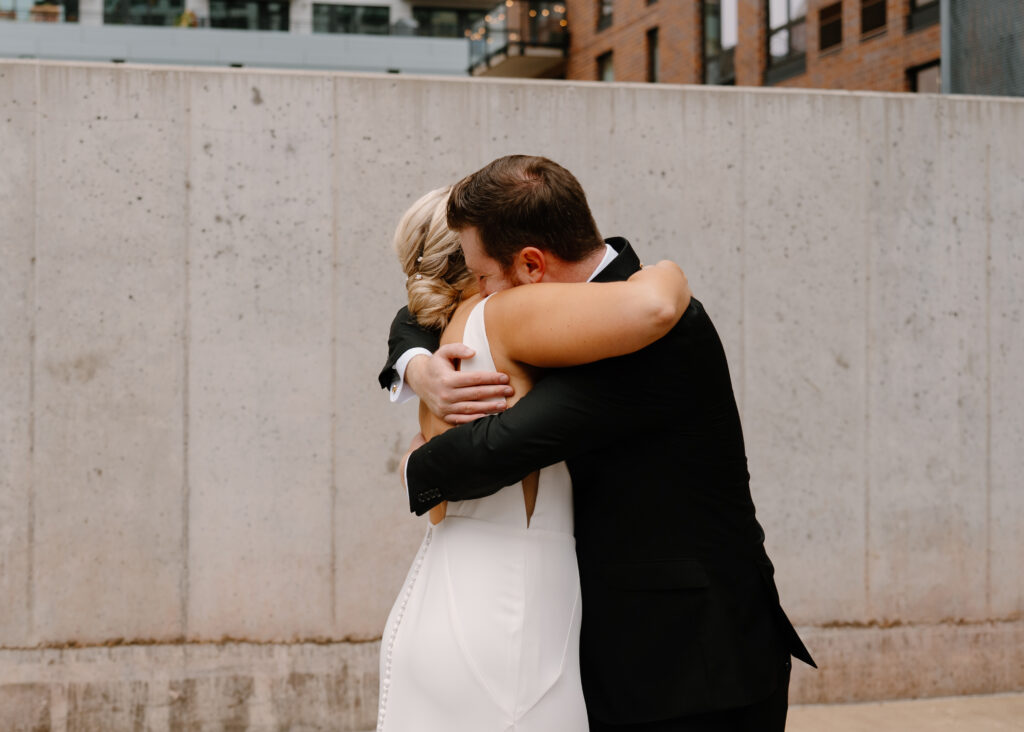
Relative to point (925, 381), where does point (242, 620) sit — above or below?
below

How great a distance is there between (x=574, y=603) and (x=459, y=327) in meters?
0.55

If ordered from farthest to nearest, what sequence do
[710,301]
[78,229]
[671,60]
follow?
[671,60]
[710,301]
[78,229]

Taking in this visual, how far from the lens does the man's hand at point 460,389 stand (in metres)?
1.79

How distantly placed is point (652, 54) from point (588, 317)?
24.7m

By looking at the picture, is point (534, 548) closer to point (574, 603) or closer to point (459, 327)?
point (574, 603)

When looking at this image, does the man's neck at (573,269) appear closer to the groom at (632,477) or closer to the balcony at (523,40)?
the groom at (632,477)

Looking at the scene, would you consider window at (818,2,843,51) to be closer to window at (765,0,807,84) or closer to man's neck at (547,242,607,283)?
window at (765,0,807,84)

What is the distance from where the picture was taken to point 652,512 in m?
1.83

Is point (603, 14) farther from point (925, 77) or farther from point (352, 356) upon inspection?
point (352, 356)

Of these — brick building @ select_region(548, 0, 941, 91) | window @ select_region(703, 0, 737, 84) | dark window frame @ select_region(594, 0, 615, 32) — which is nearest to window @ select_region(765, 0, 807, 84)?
brick building @ select_region(548, 0, 941, 91)

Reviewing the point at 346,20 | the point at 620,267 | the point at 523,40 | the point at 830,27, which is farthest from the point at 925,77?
the point at 346,20

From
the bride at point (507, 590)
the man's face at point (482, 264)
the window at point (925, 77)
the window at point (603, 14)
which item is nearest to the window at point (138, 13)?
the window at point (603, 14)

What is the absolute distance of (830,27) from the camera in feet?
63.7

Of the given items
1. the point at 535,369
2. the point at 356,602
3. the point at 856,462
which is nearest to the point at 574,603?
the point at 535,369
